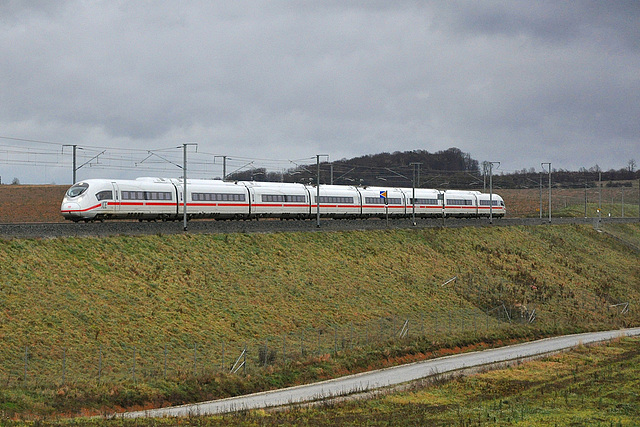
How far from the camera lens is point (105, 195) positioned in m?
54.9

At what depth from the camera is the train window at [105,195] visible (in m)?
54.5

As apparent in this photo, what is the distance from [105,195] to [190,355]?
20.3 meters

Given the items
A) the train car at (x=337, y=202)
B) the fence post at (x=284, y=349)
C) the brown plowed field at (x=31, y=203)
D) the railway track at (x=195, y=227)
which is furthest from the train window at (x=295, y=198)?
the brown plowed field at (x=31, y=203)

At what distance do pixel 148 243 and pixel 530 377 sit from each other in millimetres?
27907

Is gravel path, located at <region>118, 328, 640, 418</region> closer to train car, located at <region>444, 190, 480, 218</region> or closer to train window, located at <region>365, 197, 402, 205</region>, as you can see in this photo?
train window, located at <region>365, 197, 402, 205</region>

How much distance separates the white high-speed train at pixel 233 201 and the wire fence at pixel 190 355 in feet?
59.7

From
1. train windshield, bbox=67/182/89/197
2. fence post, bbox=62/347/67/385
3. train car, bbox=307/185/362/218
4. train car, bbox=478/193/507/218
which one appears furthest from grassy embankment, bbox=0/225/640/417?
train car, bbox=478/193/507/218

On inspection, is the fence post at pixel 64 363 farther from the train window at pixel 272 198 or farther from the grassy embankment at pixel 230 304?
the train window at pixel 272 198

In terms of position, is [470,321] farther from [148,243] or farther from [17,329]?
[17,329]

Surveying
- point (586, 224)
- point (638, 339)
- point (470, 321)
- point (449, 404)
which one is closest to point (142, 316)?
point (449, 404)

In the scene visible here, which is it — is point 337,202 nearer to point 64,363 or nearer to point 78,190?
point 78,190

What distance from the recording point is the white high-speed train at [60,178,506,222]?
5503 centimetres

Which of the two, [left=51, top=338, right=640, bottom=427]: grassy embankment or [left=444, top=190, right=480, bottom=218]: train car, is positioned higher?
[left=444, top=190, right=480, bottom=218]: train car

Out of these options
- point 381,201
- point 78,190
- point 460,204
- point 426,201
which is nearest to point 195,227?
point 78,190
